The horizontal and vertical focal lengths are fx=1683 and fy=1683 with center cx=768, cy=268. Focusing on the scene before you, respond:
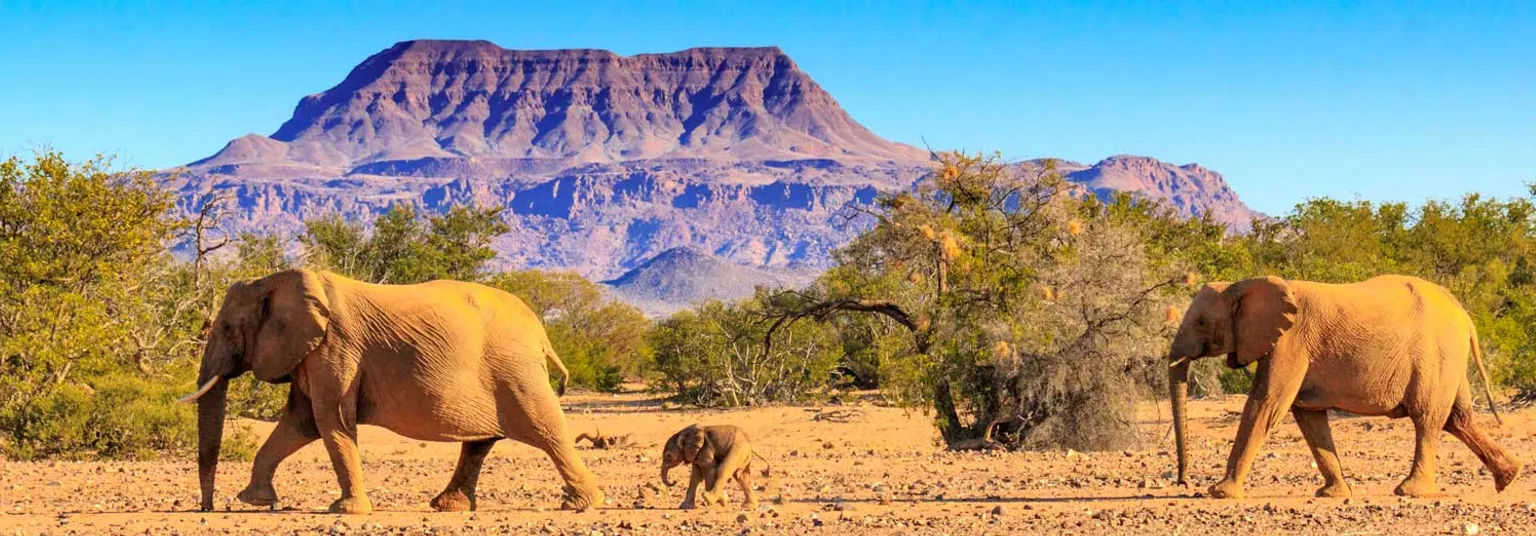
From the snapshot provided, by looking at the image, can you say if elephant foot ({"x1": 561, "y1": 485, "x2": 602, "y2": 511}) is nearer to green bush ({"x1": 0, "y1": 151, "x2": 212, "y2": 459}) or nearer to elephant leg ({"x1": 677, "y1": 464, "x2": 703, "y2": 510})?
elephant leg ({"x1": 677, "y1": 464, "x2": 703, "y2": 510})

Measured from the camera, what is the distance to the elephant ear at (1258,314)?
14.1 metres

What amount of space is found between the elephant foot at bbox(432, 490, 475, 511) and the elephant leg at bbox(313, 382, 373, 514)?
79 centimetres

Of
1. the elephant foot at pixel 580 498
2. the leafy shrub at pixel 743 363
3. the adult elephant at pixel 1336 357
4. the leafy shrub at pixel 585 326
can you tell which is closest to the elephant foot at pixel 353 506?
the elephant foot at pixel 580 498

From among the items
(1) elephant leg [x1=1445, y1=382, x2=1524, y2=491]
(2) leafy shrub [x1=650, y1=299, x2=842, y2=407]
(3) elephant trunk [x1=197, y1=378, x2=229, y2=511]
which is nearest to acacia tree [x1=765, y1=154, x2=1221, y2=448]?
(1) elephant leg [x1=1445, y1=382, x2=1524, y2=491]

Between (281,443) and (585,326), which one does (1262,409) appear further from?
(585,326)

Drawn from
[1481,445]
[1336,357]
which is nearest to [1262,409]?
[1336,357]

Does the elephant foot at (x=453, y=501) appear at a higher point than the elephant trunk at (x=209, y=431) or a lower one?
lower

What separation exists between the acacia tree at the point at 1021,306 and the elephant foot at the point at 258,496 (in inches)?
380

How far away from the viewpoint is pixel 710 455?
13.8 metres

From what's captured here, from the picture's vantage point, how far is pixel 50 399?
20.8 m

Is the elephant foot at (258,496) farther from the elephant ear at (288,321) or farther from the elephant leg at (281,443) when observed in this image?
the elephant ear at (288,321)

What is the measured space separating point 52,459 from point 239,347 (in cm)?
851

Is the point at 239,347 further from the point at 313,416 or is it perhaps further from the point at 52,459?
the point at 52,459

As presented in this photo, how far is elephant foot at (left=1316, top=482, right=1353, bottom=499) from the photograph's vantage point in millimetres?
14562
